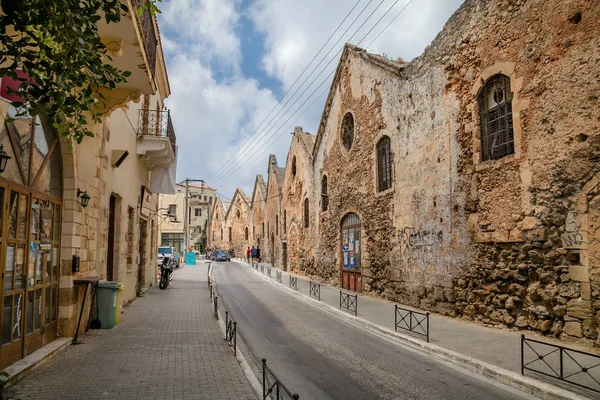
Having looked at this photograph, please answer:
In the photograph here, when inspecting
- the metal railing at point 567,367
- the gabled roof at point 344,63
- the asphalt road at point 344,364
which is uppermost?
the gabled roof at point 344,63

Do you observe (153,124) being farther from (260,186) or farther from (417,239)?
(260,186)

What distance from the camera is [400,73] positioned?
14086mm

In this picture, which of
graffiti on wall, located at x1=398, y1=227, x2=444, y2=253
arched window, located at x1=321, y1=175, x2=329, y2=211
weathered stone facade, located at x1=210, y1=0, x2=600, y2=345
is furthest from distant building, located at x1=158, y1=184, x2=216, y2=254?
graffiti on wall, located at x1=398, y1=227, x2=444, y2=253

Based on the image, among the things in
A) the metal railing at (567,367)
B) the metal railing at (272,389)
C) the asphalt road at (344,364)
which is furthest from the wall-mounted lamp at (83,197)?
the metal railing at (567,367)

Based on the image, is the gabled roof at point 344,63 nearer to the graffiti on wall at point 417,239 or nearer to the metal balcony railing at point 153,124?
the graffiti on wall at point 417,239

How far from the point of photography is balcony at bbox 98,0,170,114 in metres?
6.36

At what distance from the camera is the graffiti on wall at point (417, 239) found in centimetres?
1191

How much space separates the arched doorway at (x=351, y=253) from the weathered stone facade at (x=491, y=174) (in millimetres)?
565

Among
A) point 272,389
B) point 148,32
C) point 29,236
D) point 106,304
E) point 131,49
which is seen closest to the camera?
point 272,389

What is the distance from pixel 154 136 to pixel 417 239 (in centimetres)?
891

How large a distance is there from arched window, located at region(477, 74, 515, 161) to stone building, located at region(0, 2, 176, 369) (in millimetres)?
7791

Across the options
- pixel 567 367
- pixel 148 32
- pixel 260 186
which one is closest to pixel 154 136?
pixel 148 32

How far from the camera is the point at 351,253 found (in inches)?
701

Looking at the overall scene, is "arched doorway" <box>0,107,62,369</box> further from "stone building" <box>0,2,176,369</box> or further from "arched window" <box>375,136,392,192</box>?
"arched window" <box>375,136,392,192</box>
